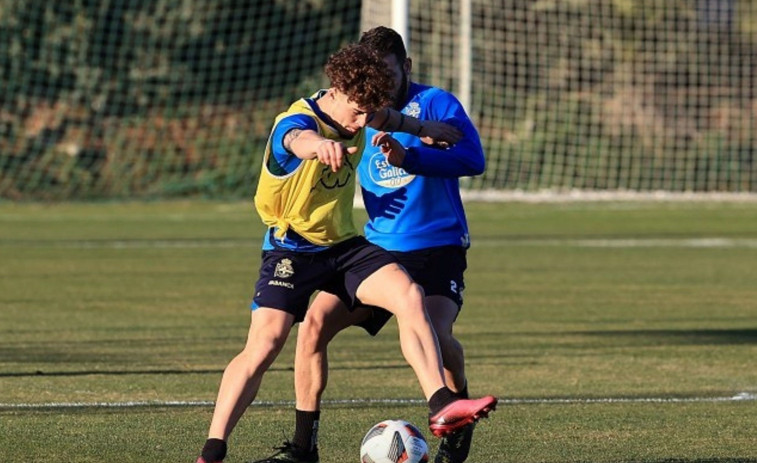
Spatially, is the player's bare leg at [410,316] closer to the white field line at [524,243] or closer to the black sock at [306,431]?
the black sock at [306,431]

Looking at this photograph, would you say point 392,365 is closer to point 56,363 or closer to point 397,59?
point 56,363

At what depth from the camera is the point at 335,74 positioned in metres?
6.17

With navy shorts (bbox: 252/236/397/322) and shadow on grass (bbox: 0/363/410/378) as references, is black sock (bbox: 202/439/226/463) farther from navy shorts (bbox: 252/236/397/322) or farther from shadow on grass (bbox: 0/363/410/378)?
shadow on grass (bbox: 0/363/410/378)

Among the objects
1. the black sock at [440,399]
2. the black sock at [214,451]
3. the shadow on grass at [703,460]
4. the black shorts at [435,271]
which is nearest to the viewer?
the black sock at [440,399]

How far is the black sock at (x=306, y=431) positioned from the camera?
264 inches

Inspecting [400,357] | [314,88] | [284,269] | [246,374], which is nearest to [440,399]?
[246,374]

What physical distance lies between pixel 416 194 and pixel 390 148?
2.58ft

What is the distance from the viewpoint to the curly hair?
6.14 metres

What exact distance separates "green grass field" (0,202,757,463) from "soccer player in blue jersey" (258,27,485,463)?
350 millimetres

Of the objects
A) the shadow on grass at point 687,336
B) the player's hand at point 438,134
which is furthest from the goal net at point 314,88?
the player's hand at point 438,134

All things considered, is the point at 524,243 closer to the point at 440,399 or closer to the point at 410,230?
the point at 410,230

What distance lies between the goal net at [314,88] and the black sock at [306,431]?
20937mm

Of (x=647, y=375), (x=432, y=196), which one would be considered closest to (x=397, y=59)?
(x=432, y=196)

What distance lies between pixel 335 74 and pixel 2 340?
18.6 ft
